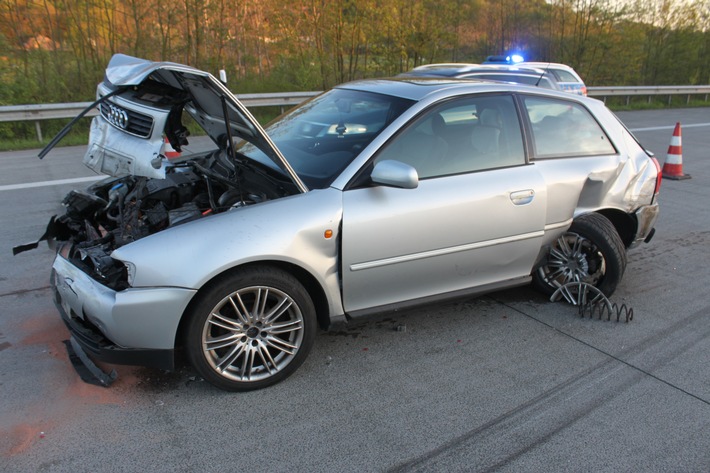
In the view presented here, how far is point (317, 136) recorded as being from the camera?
155 inches

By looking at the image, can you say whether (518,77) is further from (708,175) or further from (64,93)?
(64,93)

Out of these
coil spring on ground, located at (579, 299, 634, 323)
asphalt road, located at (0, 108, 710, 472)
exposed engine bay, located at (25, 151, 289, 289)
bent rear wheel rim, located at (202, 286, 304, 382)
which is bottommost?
asphalt road, located at (0, 108, 710, 472)

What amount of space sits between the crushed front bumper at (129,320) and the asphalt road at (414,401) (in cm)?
31

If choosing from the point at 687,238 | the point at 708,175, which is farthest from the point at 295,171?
the point at 708,175

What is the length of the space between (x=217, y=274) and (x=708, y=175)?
9438mm

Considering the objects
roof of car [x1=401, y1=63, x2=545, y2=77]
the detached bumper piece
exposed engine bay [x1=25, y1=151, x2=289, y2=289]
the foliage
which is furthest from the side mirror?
the foliage

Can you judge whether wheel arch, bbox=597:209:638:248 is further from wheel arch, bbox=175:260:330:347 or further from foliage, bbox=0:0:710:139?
foliage, bbox=0:0:710:139

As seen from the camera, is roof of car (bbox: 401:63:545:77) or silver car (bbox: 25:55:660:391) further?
roof of car (bbox: 401:63:545:77)

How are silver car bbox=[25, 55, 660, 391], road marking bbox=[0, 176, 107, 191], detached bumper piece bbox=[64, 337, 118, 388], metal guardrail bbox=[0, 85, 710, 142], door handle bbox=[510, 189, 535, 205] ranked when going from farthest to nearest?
1. metal guardrail bbox=[0, 85, 710, 142]
2. road marking bbox=[0, 176, 107, 191]
3. door handle bbox=[510, 189, 535, 205]
4. detached bumper piece bbox=[64, 337, 118, 388]
5. silver car bbox=[25, 55, 660, 391]

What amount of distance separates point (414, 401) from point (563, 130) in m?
2.49

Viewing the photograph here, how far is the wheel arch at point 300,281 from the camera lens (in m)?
2.94

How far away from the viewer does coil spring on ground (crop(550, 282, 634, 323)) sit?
415cm

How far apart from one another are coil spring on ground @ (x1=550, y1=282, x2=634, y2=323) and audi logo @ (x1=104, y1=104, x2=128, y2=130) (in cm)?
334

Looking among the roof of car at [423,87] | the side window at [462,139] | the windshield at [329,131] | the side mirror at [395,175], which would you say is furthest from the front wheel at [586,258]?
the windshield at [329,131]
